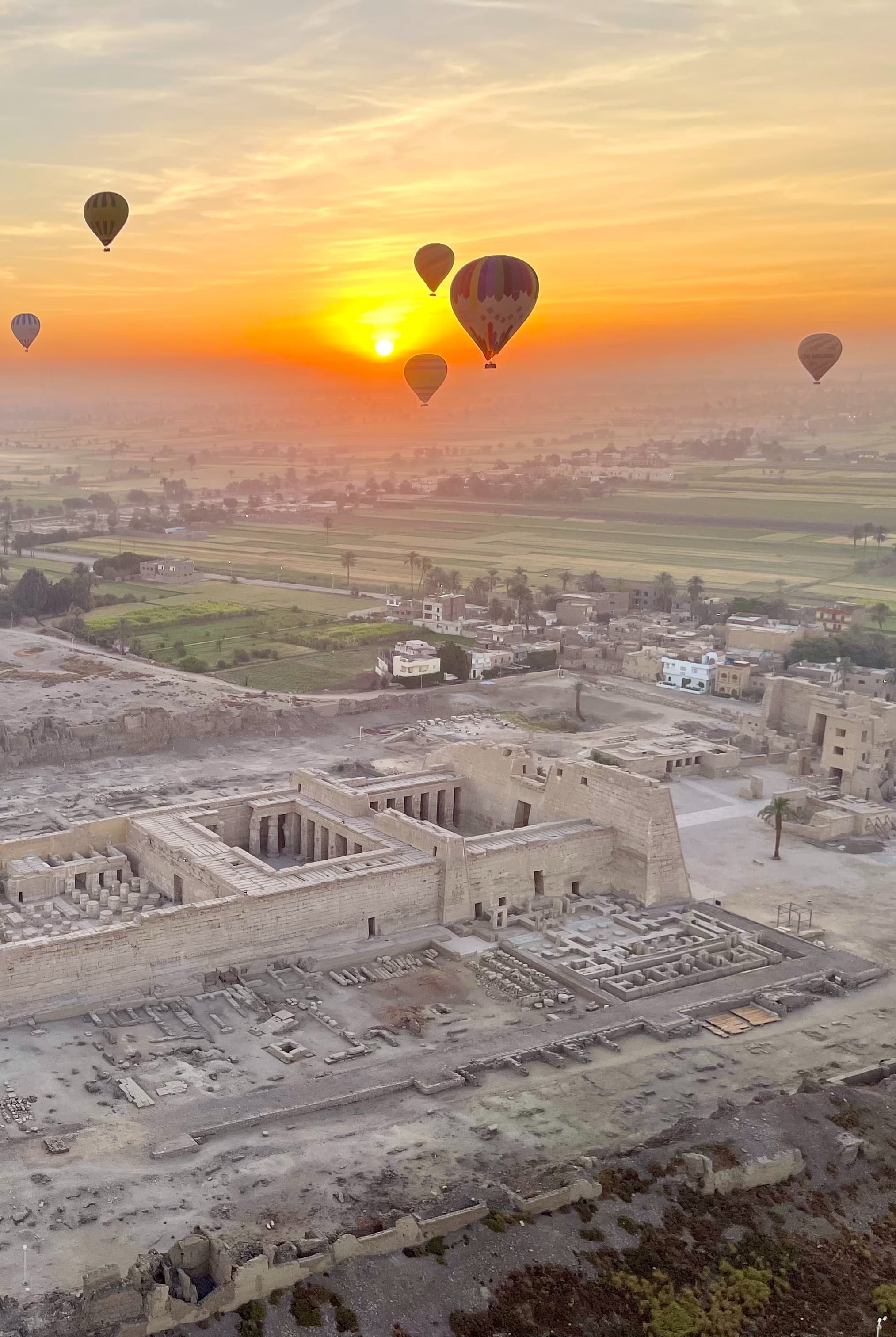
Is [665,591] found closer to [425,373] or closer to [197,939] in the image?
[425,373]

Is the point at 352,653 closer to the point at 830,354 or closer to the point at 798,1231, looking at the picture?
the point at 830,354

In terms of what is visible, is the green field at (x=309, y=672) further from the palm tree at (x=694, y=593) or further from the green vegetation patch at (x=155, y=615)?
the palm tree at (x=694, y=593)

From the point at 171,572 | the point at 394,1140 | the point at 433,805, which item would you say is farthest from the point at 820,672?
the point at 171,572

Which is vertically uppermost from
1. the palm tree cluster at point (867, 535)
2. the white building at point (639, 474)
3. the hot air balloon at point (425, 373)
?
the hot air balloon at point (425, 373)

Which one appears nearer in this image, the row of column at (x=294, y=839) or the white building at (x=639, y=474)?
the row of column at (x=294, y=839)

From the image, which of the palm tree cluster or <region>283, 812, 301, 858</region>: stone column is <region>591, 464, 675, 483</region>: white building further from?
<region>283, 812, 301, 858</region>: stone column

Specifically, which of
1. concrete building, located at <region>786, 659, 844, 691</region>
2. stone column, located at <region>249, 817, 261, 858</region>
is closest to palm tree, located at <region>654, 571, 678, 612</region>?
concrete building, located at <region>786, 659, 844, 691</region>

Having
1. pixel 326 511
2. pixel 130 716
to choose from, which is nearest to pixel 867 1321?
pixel 130 716

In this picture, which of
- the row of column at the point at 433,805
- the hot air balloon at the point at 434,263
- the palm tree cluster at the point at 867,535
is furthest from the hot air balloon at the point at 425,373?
the palm tree cluster at the point at 867,535
